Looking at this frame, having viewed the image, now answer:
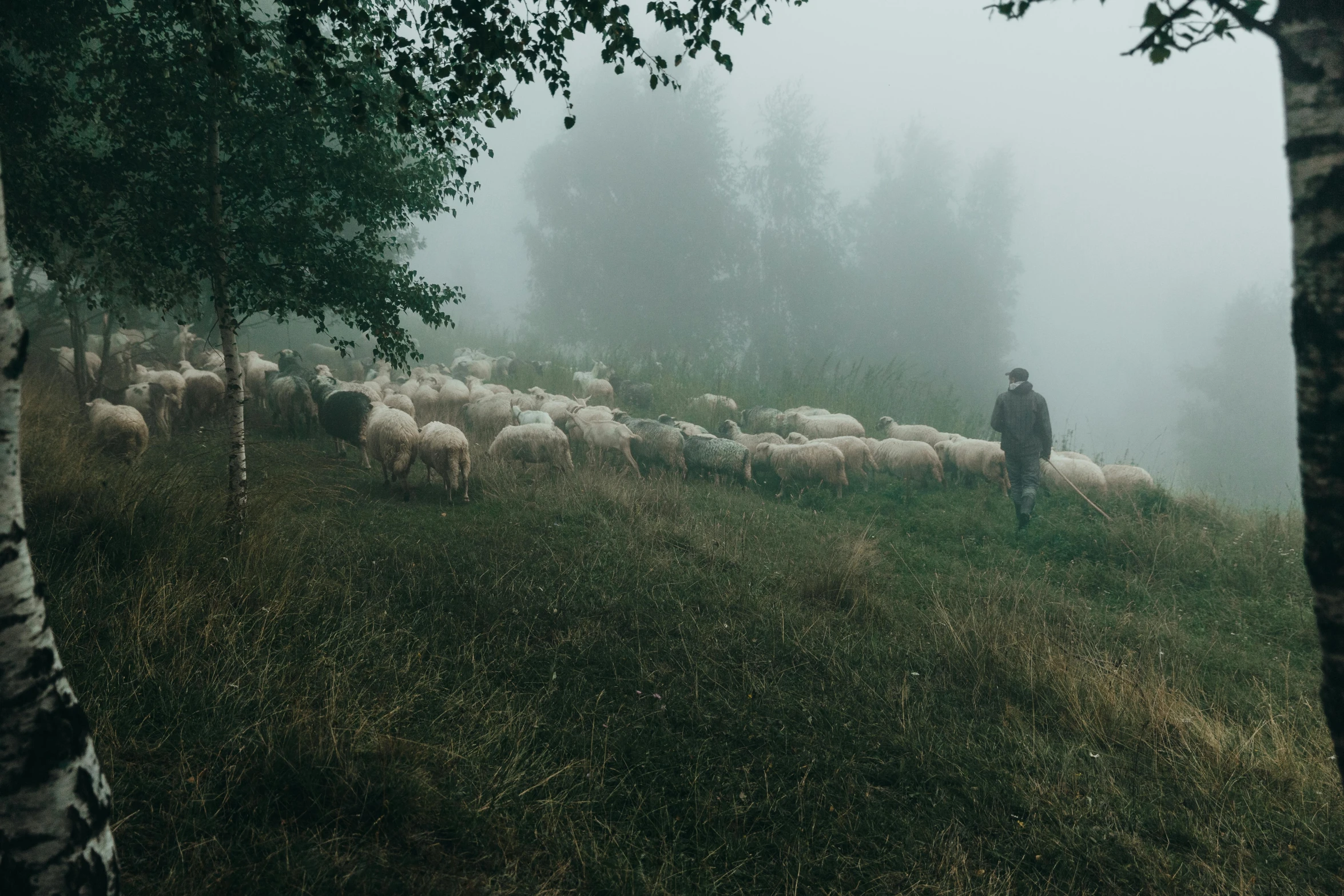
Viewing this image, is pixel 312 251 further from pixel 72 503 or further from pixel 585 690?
pixel 585 690

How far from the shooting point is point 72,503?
527 centimetres

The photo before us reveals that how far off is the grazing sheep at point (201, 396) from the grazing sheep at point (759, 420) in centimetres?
1144

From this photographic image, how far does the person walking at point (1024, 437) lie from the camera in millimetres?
10711

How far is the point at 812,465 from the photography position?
1204 cm

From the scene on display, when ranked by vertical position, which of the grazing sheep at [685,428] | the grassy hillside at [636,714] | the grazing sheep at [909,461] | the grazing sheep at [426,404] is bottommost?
the grassy hillside at [636,714]

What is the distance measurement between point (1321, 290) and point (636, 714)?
11.8 feet

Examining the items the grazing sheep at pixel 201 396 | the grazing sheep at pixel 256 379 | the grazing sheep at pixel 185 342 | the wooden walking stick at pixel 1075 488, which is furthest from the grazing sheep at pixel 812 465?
the grazing sheep at pixel 185 342

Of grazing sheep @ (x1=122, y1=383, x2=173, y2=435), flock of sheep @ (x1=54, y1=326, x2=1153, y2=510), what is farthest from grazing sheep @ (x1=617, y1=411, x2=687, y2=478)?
grazing sheep @ (x1=122, y1=383, x2=173, y2=435)

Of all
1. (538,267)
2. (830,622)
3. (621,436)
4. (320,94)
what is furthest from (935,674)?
(538,267)

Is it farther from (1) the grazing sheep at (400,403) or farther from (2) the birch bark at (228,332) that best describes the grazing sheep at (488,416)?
(2) the birch bark at (228,332)

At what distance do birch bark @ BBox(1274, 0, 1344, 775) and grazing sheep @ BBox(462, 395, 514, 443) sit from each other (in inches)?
544

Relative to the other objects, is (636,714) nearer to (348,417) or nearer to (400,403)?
(348,417)

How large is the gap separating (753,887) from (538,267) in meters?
33.5

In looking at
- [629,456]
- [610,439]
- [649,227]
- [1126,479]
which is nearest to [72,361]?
[610,439]
